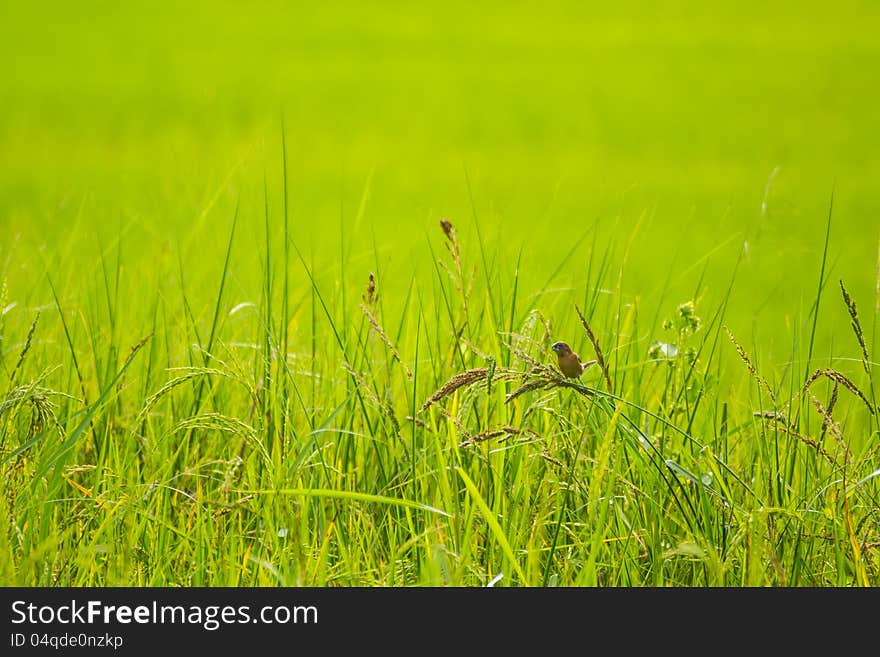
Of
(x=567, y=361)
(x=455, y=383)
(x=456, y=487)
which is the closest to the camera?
(x=455, y=383)

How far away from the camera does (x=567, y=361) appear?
1.22 metres

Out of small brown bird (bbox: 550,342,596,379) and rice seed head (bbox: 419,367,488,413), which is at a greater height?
small brown bird (bbox: 550,342,596,379)

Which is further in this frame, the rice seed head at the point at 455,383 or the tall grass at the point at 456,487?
the tall grass at the point at 456,487

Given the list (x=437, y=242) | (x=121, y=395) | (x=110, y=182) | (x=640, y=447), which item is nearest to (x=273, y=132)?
(x=110, y=182)

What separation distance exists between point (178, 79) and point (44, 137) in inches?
111

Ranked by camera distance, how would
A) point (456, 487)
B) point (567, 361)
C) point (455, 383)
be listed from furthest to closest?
point (456, 487), point (567, 361), point (455, 383)

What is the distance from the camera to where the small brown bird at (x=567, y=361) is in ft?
3.97

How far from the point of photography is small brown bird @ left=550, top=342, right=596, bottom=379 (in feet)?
3.97

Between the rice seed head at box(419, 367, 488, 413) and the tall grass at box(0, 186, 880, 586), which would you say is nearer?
the rice seed head at box(419, 367, 488, 413)

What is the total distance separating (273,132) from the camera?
9969 mm

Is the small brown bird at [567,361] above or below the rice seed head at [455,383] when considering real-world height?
above

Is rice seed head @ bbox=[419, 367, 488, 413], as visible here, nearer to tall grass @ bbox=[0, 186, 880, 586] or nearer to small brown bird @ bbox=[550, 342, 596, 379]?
tall grass @ bbox=[0, 186, 880, 586]

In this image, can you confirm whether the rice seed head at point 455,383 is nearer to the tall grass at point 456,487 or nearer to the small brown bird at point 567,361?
the tall grass at point 456,487

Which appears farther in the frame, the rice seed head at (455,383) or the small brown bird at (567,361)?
the small brown bird at (567,361)
